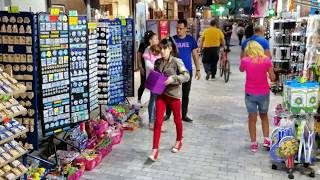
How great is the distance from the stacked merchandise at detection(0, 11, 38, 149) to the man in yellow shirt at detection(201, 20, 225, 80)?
7.75m

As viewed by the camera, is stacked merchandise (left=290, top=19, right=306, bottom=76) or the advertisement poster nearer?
stacked merchandise (left=290, top=19, right=306, bottom=76)

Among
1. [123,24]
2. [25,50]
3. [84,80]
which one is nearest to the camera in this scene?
[25,50]

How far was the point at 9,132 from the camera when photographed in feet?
12.0

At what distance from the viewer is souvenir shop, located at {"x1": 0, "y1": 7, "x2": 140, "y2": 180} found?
3797 mm

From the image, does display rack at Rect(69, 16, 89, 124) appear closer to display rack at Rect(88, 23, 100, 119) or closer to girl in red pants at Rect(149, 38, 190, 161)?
display rack at Rect(88, 23, 100, 119)

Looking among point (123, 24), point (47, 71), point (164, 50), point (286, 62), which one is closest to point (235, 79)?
point (286, 62)

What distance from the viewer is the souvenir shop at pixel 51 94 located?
3.80 metres

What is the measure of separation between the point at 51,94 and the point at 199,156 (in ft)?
6.88

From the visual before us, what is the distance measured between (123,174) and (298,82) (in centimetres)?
236

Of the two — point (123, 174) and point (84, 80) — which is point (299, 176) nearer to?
point (123, 174)

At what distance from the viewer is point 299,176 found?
15.3 ft

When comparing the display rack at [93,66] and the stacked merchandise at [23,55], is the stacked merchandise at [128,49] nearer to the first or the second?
the display rack at [93,66]

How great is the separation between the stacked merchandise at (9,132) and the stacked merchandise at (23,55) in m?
0.46

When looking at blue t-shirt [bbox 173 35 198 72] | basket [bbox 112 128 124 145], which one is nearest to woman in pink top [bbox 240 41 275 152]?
blue t-shirt [bbox 173 35 198 72]
